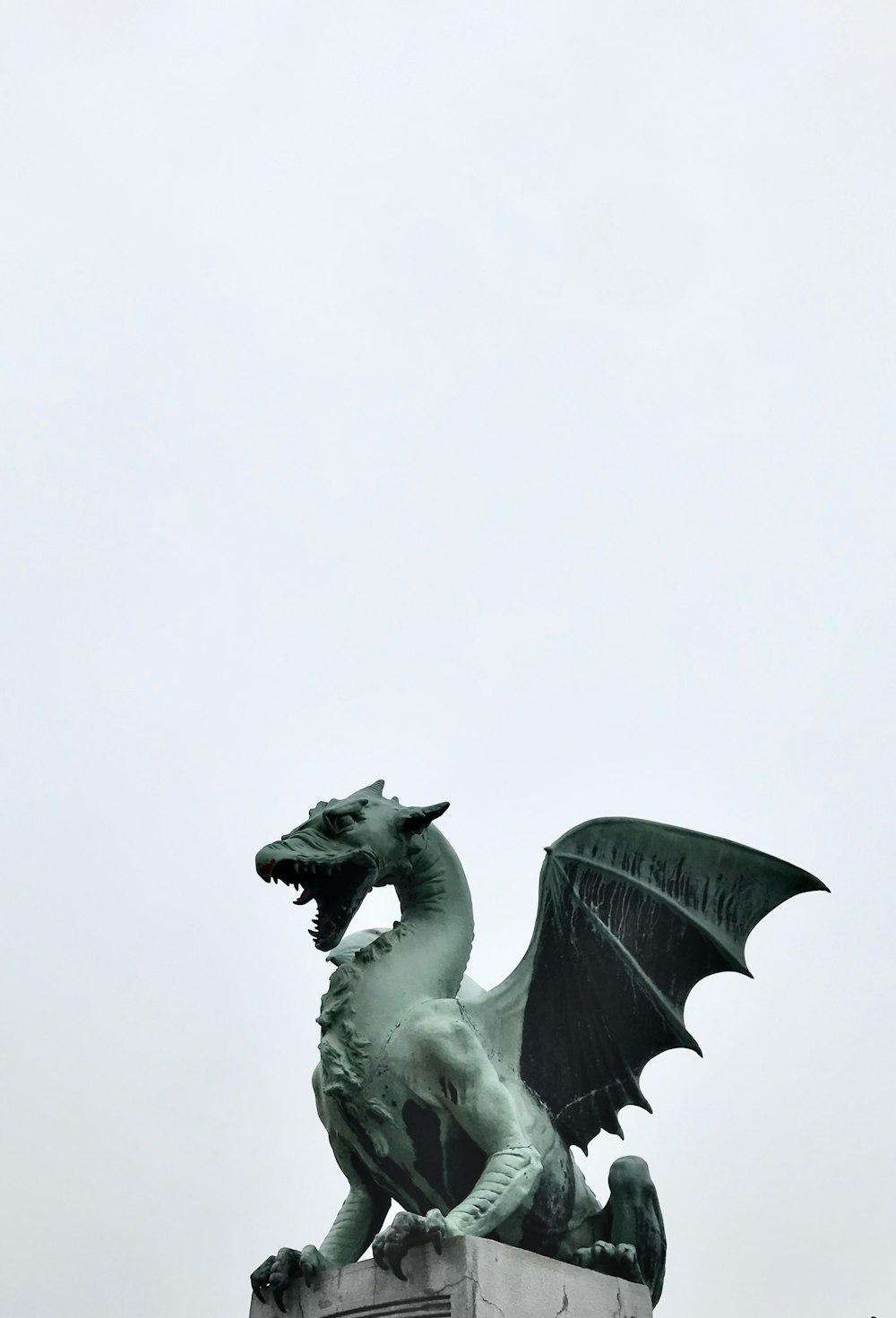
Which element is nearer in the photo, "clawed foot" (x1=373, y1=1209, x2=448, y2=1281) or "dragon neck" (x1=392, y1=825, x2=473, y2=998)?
"clawed foot" (x1=373, y1=1209, x2=448, y2=1281)

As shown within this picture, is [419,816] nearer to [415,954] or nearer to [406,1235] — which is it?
[415,954]

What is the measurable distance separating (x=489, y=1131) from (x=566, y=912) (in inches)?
44.8

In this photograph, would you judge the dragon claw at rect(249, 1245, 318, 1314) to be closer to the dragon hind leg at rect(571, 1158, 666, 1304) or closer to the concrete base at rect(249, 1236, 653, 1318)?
the concrete base at rect(249, 1236, 653, 1318)

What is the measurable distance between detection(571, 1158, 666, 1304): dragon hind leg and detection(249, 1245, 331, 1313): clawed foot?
99cm

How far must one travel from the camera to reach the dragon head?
Answer: 577cm

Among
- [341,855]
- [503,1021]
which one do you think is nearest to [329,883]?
[341,855]

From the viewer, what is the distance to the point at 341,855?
5.83 m

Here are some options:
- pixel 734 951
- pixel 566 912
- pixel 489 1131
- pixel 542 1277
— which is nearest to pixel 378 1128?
pixel 489 1131

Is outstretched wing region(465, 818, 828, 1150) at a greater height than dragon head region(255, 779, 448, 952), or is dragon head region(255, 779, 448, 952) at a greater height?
dragon head region(255, 779, 448, 952)

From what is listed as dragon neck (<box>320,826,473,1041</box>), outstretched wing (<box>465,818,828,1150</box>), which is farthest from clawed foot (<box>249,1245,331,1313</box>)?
outstretched wing (<box>465,818,828,1150</box>)

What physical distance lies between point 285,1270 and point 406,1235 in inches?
26.8

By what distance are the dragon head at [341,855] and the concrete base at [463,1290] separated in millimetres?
1291

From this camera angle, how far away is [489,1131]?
17.8 ft

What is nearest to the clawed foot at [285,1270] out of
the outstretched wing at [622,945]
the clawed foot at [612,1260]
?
the clawed foot at [612,1260]
